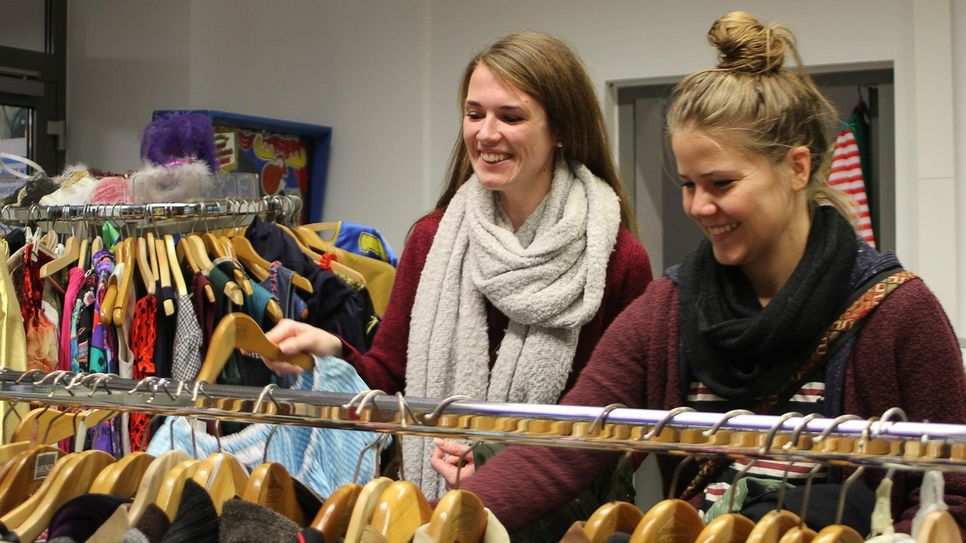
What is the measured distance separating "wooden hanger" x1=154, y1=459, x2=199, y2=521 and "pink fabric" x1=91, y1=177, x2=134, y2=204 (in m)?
1.61

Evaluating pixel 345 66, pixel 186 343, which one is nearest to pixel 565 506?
pixel 186 343

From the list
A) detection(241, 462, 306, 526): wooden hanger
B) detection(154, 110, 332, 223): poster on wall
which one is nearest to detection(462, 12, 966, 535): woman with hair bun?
detection(241, 462, 306, 526): wooden hanger

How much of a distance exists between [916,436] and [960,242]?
2991mm

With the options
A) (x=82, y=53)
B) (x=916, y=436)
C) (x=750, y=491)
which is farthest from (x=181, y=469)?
(x=82, y=53)

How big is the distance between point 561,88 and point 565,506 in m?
0.85

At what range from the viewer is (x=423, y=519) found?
109cm

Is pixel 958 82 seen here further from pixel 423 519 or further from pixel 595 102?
pixel 423 519

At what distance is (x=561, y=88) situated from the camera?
2.08 meters

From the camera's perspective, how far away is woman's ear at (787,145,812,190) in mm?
1434

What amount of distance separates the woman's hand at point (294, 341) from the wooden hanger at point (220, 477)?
343 millimetres

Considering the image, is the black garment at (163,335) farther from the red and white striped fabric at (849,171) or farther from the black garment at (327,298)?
the red and white striped fabric at (849,171)

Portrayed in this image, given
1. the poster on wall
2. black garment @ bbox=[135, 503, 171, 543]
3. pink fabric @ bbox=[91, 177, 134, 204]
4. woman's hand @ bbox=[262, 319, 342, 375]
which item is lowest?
black garment @ bbox=[135, 503, 171, 543]

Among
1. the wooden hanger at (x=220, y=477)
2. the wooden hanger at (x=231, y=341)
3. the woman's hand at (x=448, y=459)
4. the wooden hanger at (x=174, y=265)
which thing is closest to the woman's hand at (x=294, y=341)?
the wooden hanger at (x=231, y=341)

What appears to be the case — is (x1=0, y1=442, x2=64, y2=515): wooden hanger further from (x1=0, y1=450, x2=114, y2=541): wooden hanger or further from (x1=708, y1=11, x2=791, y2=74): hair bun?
(x1=708, y1=11, x2=791, y2=74): hair bun
